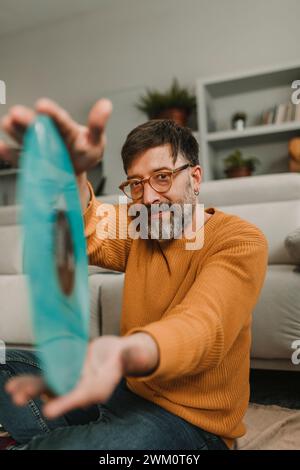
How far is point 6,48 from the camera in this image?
14.8 feet

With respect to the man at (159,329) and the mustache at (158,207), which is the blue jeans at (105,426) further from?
the mustache at (158,207)

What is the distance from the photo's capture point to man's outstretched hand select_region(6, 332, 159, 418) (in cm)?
40

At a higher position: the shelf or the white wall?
the white wall

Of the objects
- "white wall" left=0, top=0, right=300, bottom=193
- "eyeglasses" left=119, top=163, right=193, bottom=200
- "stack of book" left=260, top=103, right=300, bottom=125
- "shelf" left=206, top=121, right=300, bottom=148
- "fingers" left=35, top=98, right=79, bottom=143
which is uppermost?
"white wall" left=0, top=0, right=300, bottom=193

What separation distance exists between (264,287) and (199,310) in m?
0.78

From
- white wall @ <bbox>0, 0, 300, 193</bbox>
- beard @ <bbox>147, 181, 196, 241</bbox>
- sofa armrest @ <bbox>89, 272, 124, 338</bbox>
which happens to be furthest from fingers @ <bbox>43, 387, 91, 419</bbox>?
white wall @ <bbox>0, 0, 300, 193</bbox>

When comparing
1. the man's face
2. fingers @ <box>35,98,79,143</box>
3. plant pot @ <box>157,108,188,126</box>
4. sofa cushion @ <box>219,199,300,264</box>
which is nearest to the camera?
fingers @ <box>35,98,79,143</box>

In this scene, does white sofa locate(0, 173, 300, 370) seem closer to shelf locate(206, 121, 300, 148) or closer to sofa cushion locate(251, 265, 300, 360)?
Result: sofa cushion locate(251, 265, 300, 360)

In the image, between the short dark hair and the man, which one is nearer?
the man

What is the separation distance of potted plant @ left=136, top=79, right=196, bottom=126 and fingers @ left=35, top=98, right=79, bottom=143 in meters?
3.01

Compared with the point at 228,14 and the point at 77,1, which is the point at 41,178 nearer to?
the point at 228,14

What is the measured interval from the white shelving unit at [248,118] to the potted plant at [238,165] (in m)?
0.14
